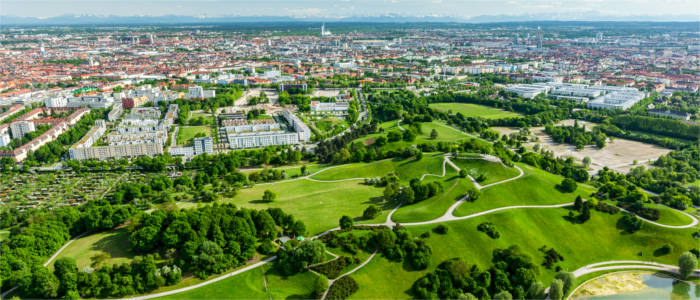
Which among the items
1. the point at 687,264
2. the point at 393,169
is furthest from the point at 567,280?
the point at 393,169

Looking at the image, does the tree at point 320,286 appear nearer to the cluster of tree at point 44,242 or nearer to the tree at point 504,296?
the tree at point 504,296

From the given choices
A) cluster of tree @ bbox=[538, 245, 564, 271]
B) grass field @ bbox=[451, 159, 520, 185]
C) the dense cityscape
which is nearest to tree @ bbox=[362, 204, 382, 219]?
the dense cityscape

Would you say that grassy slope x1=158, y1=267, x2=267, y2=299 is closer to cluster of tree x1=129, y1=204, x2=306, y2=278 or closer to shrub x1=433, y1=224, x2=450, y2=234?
cluster of tree x1=129, y1=204, x2=306, y2=278

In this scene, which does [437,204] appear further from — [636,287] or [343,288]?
[636,287]

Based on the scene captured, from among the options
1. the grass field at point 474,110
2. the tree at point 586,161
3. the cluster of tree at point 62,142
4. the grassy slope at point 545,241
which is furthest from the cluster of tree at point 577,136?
the cluster of tree at point 62,142

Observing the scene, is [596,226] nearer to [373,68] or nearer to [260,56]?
[373,68]

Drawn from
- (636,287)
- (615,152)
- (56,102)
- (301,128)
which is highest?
(56,102)
